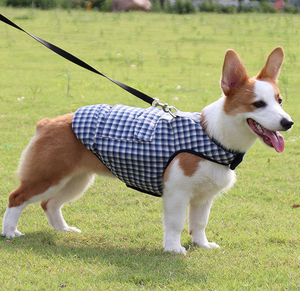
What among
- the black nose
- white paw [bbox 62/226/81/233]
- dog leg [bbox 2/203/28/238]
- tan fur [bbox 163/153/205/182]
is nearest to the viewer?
the black nose

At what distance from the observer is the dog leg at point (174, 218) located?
3.76 m

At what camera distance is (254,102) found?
3480 mm

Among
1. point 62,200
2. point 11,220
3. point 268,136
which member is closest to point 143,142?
point 268,136

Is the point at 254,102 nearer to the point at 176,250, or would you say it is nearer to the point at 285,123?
the point at 285,123

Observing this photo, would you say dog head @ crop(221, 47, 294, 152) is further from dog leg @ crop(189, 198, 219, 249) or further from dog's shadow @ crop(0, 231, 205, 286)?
dog's shadow @ crop(0, 231, 205, 286)

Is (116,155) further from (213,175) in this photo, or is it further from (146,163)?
(213,175)

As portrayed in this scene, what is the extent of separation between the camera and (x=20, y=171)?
13.2 feet

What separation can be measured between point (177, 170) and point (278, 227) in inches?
56.9

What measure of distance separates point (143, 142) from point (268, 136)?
103 centimetres

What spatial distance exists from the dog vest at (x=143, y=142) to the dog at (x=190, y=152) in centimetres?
1

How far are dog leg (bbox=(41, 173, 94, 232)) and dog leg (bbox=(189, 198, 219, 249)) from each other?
3.53 feet

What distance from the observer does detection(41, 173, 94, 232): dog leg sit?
4348 mm

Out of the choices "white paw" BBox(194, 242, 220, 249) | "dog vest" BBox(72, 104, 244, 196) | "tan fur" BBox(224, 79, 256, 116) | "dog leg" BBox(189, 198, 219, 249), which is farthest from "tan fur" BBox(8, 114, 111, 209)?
"tan fur" BBox(224, 79, 256, 116)

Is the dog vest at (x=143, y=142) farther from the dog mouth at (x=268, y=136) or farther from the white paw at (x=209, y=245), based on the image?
the white paw at (x=209, y=245)
